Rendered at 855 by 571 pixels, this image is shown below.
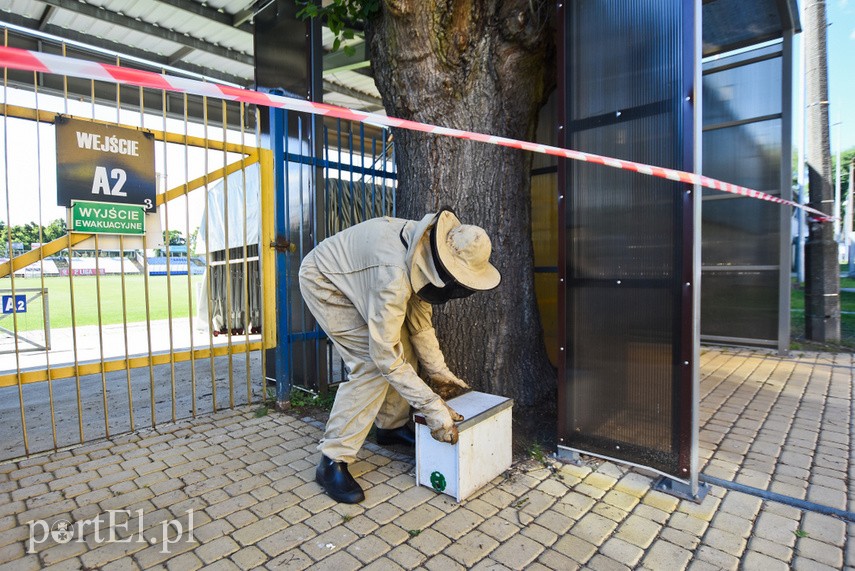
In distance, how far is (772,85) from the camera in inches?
252

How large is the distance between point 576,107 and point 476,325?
1.64m

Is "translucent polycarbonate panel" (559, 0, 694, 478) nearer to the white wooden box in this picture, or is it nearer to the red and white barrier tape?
the red and white barrier tape

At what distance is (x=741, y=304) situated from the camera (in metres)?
6.75

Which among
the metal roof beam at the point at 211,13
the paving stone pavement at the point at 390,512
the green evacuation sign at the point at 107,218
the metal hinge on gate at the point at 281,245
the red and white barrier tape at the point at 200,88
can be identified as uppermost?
the metal roof beam at the point at 211,13

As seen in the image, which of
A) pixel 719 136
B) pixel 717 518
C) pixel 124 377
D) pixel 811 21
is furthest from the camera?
pixel 811 21

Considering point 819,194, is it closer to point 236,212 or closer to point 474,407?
point 474,407

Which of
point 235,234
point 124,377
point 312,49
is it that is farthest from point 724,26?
point 124,377

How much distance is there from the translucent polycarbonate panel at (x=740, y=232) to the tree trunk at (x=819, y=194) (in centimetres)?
130

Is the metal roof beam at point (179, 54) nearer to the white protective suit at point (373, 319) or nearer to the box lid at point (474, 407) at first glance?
the white protective suit at point (373, 319)

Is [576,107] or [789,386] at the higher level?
[576,107]

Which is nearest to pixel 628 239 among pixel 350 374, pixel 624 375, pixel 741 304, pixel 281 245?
pixel 624 375

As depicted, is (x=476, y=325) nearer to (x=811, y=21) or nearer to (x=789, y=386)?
(x=789, y=386)

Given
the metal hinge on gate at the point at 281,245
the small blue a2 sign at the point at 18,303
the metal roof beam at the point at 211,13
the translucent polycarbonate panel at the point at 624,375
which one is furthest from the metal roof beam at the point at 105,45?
the translucent polycarbonate panel at the point at 624,375

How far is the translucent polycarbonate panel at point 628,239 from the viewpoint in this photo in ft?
8.85
